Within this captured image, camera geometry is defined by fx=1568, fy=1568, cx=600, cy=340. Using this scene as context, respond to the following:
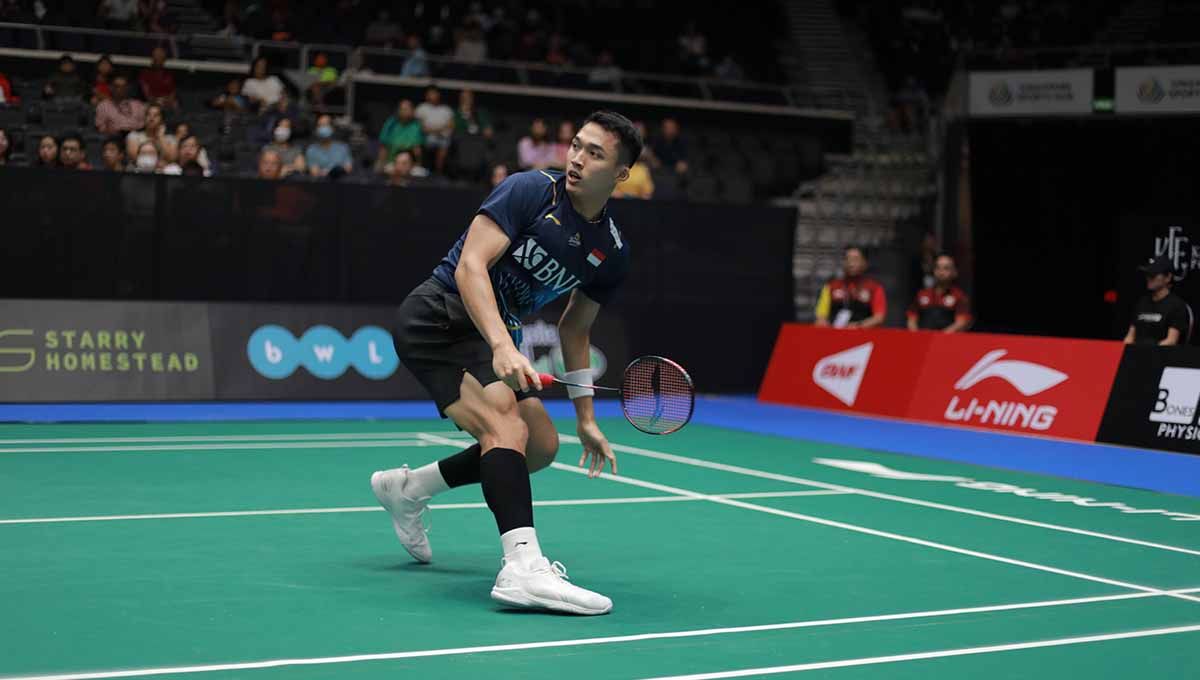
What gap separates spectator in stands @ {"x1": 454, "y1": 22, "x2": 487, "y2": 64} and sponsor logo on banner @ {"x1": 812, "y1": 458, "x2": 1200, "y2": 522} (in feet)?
46.3

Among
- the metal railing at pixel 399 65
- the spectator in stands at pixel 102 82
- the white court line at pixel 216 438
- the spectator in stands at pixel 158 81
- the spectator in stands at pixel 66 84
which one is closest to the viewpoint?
the white court line at pixel 216 438

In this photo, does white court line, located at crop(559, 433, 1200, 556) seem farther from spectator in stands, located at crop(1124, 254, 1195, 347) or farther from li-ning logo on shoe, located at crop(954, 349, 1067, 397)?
spectator in stands, located at crop(1124, 254, 1195, 347)

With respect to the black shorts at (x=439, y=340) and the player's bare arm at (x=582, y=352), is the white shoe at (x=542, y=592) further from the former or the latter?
the black shorts at (x=439, y=340)

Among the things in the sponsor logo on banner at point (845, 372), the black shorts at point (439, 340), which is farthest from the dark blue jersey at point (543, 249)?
the sponsor logo on banner at point (845, 372)

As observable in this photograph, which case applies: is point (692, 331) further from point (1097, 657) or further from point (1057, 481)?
point (1097, 657)

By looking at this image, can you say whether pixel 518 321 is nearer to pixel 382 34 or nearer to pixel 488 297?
pixel 488 297

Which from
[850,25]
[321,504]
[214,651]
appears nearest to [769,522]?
[321,504]

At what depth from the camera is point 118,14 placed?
22.1 metres

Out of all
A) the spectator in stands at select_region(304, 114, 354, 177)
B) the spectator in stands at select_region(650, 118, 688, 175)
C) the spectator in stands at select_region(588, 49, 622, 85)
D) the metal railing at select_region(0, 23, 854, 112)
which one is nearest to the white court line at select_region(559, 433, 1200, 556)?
the spectator in stands at select_region(304, 114, 354, 177)

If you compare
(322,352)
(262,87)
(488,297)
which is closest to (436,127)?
(262,87)

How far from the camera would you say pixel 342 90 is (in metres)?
22.6

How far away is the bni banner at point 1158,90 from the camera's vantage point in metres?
21.7

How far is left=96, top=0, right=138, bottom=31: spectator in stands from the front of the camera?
2186 cm

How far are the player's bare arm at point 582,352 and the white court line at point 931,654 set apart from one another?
162 centimetres
